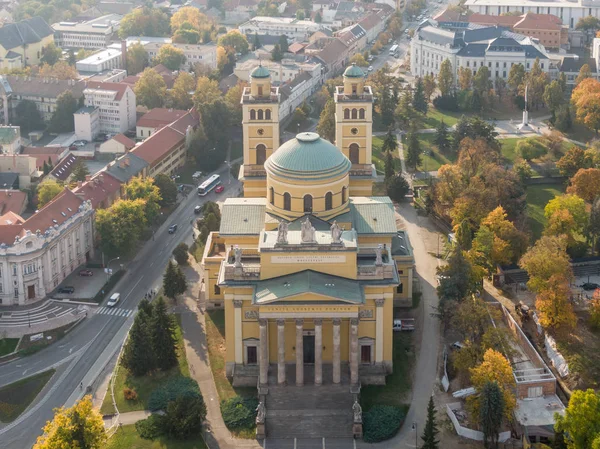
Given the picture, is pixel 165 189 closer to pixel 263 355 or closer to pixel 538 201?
pixel 538 201

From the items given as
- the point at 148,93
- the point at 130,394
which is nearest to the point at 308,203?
the point at 130,394

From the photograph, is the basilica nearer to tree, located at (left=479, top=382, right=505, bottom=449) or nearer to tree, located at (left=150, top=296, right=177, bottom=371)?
tree, located at (left=150, top=296, right=177, bottom=371)

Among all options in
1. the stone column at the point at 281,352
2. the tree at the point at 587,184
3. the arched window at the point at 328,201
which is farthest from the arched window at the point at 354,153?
the tree at the point at 587,184

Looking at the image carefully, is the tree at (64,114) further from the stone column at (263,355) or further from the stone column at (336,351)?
the stone column at (336,351)

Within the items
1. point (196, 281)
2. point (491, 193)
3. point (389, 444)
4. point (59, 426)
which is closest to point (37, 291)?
point (196, 281)

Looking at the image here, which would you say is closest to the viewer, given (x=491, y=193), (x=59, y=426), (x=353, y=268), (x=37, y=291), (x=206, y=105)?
(x=59, y=426)

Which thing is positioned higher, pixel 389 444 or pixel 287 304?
pixel 287 304

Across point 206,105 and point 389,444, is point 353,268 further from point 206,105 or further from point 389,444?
point 206,105
